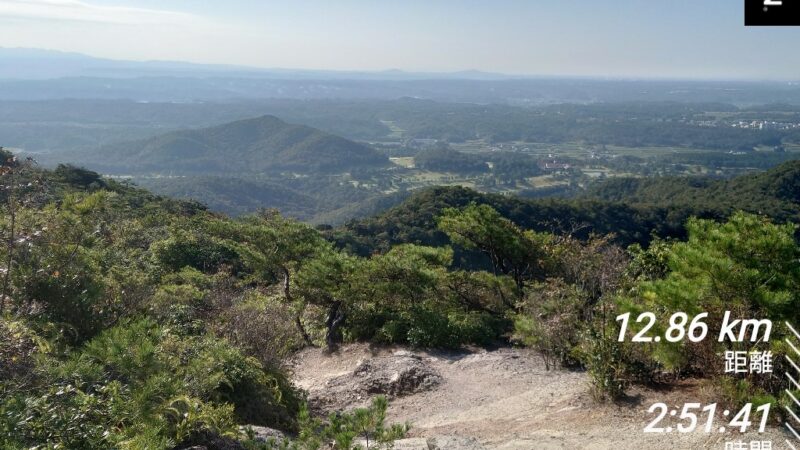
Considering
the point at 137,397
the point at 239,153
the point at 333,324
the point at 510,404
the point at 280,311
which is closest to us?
the point at 137,397

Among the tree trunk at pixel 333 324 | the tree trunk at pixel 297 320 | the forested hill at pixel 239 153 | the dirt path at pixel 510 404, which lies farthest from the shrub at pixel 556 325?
the forested hill at pixel 239 153

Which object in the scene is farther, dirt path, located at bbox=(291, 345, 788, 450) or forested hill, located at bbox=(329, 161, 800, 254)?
forested hill, located at bbox=(329, 161, 800, 254)

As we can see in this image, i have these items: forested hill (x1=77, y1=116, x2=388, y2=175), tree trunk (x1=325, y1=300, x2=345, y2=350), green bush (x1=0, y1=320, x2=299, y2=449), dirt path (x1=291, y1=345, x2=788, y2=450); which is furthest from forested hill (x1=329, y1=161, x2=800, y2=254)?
forested hill (x1=77, y1=116, x2=388, y2=175)

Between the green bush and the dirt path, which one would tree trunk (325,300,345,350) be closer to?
the dirt path

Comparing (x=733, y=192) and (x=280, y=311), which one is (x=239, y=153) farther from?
(x=280, y=311)

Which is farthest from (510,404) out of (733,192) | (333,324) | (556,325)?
(733,192)

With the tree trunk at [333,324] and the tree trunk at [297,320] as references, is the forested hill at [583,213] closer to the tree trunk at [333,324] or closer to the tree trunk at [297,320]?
the tree trunk at [297,320]

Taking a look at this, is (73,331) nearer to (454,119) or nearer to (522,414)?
(522,414)

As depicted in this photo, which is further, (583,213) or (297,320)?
(583,213)
